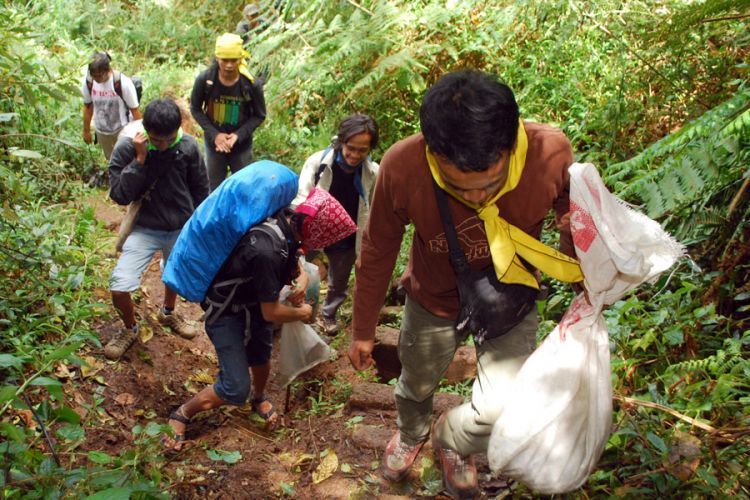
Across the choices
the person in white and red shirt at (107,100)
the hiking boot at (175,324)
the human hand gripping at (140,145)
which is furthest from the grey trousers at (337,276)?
the person in white and red shirt at (107,100)

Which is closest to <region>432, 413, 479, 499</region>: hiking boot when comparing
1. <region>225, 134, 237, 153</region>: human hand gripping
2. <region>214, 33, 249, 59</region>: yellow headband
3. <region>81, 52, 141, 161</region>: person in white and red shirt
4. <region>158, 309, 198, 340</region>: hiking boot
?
<region>158, 309, 198, 340</region>: hiking boot

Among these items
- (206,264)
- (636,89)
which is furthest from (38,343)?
(636,89)

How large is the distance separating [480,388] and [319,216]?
3.72 feet

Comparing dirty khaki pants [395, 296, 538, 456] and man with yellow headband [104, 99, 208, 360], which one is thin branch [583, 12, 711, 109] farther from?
man with yellow headband [104, 99, 208, 360]

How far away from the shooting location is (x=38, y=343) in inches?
157

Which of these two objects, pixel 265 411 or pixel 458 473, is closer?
pixel 458 473

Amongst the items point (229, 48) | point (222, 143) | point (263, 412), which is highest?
point (229, 48)

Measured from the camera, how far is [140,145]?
4.47 meters

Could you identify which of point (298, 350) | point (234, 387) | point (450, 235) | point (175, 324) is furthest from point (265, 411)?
point (450, 235)

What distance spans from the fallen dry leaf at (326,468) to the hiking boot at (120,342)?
1751 mm

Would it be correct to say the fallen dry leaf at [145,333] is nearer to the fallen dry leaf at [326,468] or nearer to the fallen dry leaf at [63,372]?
the fallen dry leaf at [63,372]

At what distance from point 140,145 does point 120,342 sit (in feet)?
4.59

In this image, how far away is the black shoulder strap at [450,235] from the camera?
8.55 ft

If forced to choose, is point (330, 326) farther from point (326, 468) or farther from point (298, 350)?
point (326, 468)
